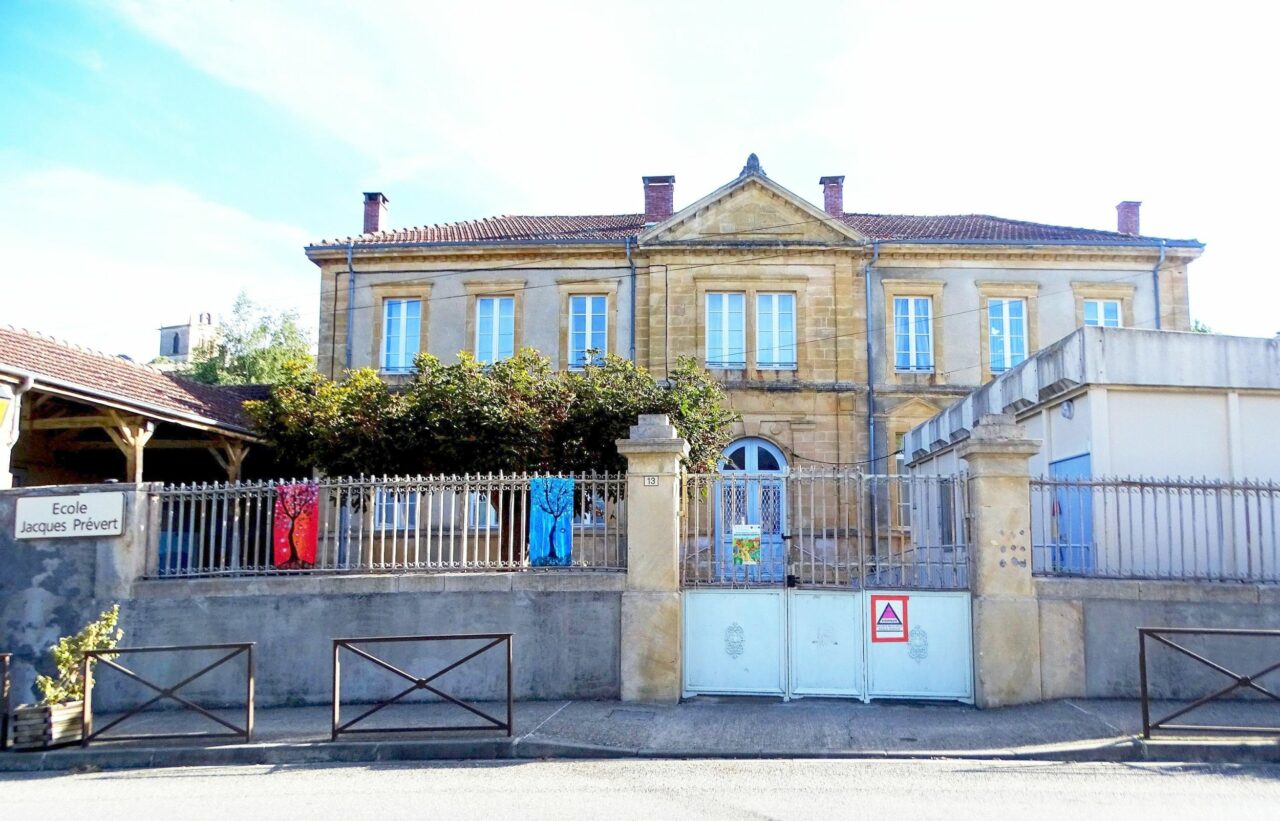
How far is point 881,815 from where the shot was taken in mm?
6707

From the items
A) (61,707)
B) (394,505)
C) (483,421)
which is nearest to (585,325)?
(483,421)

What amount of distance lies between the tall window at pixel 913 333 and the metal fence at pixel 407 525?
1301 centimetres

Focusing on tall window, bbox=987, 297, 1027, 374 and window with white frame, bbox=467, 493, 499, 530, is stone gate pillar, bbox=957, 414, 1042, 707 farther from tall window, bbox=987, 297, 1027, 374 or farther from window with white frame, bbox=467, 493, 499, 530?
tall window, bbox=987, 297, 1027, 374

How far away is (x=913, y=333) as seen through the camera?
2322 cm

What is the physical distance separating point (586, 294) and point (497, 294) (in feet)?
6.56

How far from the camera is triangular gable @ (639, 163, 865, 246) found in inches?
901

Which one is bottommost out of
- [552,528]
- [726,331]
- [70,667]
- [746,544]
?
[70,667]

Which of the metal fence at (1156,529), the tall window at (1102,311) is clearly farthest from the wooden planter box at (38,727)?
the tall window at (1102,311)

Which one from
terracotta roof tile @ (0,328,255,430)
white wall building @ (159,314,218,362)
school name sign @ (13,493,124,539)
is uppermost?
white wall building @ (159,314,218,362)

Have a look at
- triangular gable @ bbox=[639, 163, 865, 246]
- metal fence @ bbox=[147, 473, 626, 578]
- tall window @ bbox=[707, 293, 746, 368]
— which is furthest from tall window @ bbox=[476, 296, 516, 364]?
metal fence @ bbox=[147, 473, 626, 578]

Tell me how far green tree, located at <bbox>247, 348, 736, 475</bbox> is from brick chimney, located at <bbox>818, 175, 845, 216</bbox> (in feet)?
36.7

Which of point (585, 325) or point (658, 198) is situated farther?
point (658, 198)

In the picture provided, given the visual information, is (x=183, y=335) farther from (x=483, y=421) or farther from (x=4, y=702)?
(x=4, y=702)

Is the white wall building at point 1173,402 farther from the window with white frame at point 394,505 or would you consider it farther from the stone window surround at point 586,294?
the stone window surround at point 586,294
